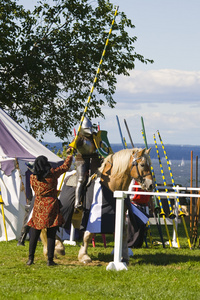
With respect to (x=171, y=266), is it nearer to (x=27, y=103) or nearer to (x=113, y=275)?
(x=113, y=275)

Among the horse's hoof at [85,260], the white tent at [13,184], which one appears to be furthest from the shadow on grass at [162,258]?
the white tent at [13,184]

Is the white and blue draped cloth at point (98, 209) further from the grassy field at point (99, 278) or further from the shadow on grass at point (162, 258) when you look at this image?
the shadow on grass at point (162, 258)

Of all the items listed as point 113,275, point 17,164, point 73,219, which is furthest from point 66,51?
point 113,275

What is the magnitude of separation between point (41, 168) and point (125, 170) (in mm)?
1225

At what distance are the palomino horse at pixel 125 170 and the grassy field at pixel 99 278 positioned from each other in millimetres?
754

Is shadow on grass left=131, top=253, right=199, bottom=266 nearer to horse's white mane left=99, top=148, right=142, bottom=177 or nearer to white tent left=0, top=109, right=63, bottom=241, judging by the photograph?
horse's white mane left=99, top=148, right=142, bottom=177

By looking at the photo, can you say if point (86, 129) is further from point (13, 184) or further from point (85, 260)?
point (13, 184)

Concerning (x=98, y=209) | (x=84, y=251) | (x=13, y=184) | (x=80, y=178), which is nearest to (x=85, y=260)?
(x=84, y=251)

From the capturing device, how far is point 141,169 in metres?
8.38

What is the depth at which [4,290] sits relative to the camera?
6.52m

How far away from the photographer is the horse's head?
27.5 feet

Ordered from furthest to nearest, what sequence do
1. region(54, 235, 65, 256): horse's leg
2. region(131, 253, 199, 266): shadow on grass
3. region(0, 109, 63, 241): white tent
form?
region(0, 109, 63, 241): white tent
region(54, 235, 65, 256): horse's leg
region(131, 253, 199, 266): shadow on grass

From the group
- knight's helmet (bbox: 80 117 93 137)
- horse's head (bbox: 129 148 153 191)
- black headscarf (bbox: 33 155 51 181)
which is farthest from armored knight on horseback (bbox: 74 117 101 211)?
black headscarf (bbox: 33 155 51 181)

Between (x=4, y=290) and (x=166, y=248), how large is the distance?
5.46 meters
